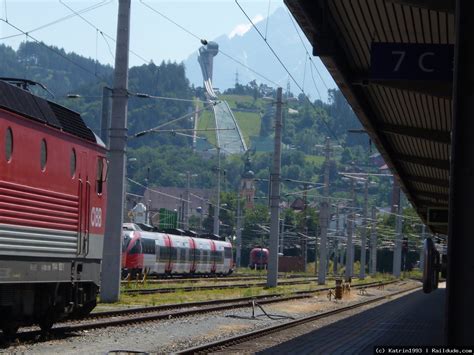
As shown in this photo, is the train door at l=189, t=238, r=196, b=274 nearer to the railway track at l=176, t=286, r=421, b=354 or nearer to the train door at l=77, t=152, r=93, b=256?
the railway track at l=176, t=286, r=421, b=354

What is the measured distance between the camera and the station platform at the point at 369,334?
20891 mm

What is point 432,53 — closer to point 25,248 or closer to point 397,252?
point 25,248

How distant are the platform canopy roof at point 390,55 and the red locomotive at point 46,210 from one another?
5.47 metres

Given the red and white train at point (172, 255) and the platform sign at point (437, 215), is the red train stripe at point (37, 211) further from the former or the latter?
the red and white train at point (172, 255)

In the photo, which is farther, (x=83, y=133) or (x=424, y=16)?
(x=83, y=133)

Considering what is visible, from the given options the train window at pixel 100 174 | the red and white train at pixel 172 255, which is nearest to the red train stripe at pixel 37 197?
the train window at pixel 100 174

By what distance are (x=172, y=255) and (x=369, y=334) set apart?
45.6 meters

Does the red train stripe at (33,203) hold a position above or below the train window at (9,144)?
below

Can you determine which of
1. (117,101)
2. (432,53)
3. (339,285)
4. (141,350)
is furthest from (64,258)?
(339,285)

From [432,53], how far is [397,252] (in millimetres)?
93914

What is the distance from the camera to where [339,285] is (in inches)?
2040

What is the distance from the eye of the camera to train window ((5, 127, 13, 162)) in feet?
53.5

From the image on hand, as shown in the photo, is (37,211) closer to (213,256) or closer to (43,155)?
(43,155)

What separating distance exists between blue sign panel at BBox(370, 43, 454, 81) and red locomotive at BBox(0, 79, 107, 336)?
21.6 ft
